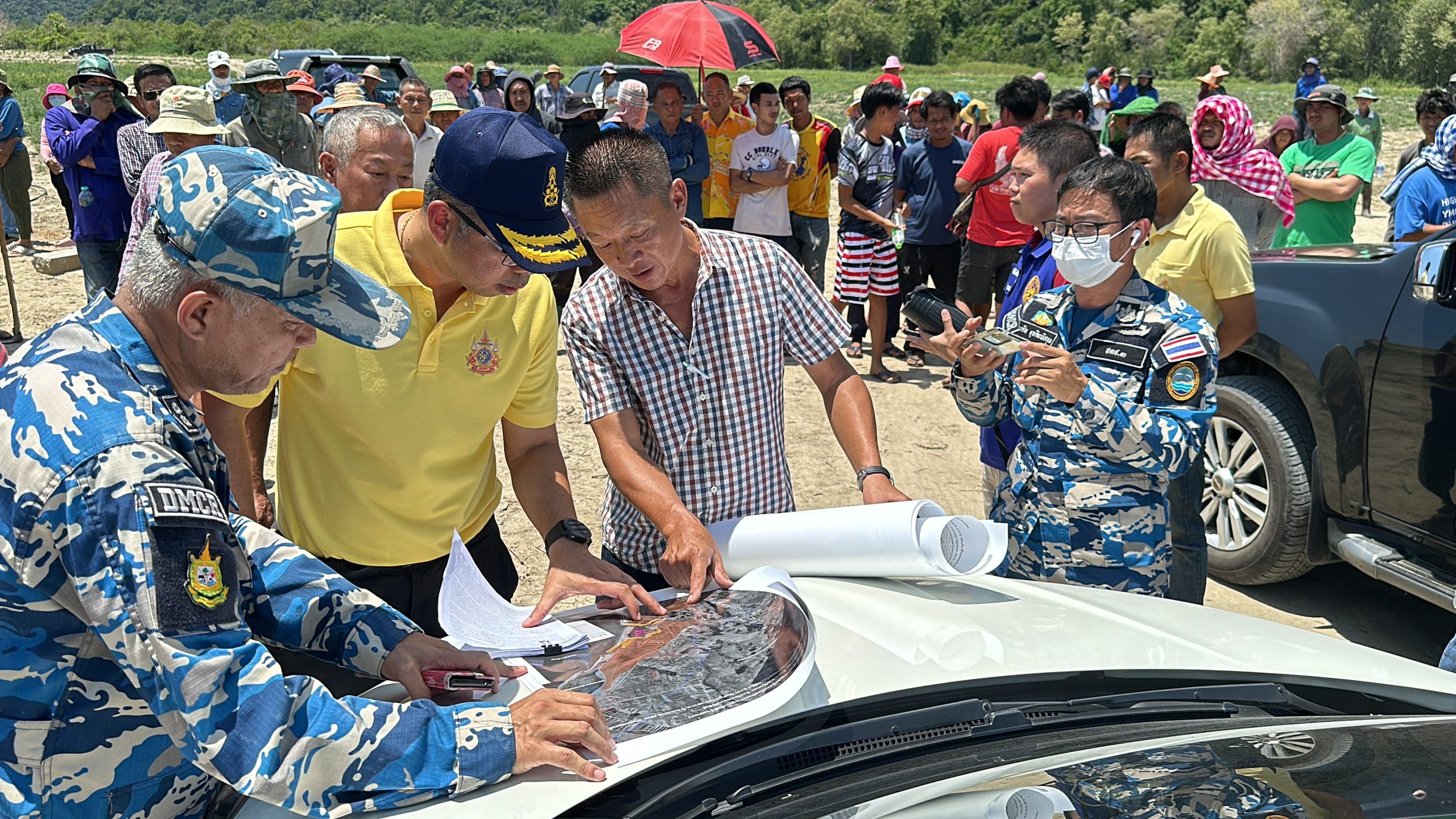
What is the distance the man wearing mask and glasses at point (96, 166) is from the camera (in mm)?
7531

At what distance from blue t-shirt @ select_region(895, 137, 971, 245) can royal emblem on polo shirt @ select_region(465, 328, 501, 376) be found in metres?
5.81

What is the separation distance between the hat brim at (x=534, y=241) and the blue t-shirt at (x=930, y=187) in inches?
235

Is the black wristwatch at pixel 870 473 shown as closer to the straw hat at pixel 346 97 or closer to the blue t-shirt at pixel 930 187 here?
the blue t-shirt at pixel 930 187

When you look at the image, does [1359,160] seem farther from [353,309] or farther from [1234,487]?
[353,309]

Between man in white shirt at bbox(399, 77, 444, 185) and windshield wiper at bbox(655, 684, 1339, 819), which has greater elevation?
man in white shirt at bbox(399, 77, 444, 185)

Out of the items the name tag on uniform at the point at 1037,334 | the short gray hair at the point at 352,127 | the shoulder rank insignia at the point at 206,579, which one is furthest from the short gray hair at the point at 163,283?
the short gray hair at the point at 352,127

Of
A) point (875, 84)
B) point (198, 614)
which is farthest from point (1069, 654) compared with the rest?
point (875, 84)

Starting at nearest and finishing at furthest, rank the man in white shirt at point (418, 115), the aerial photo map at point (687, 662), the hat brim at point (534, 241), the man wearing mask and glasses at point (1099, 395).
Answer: the aerial photo map at point (687, 662)
the hat brim at point (534, 241)
the man wearing mask and glasses at point (1099, 395)
the man in white shirt at point (418, 115)

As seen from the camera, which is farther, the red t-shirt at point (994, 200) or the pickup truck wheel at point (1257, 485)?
the red t-shirt at point (994, 200)

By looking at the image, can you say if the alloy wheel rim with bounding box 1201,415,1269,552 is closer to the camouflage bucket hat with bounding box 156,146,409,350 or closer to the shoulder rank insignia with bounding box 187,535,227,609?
the camouflage bucket hat with bounding box 156,146,409,350

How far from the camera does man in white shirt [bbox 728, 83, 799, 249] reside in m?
8.55

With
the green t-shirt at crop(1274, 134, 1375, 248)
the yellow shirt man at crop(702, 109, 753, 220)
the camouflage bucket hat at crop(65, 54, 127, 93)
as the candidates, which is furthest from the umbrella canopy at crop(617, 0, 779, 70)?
the green t-shirt at crop(1274, 134, 1375, 248)

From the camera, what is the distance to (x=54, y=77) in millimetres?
29438

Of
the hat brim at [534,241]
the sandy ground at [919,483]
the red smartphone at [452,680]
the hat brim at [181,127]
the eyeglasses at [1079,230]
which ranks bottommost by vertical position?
the sandy ground at [919,483]
